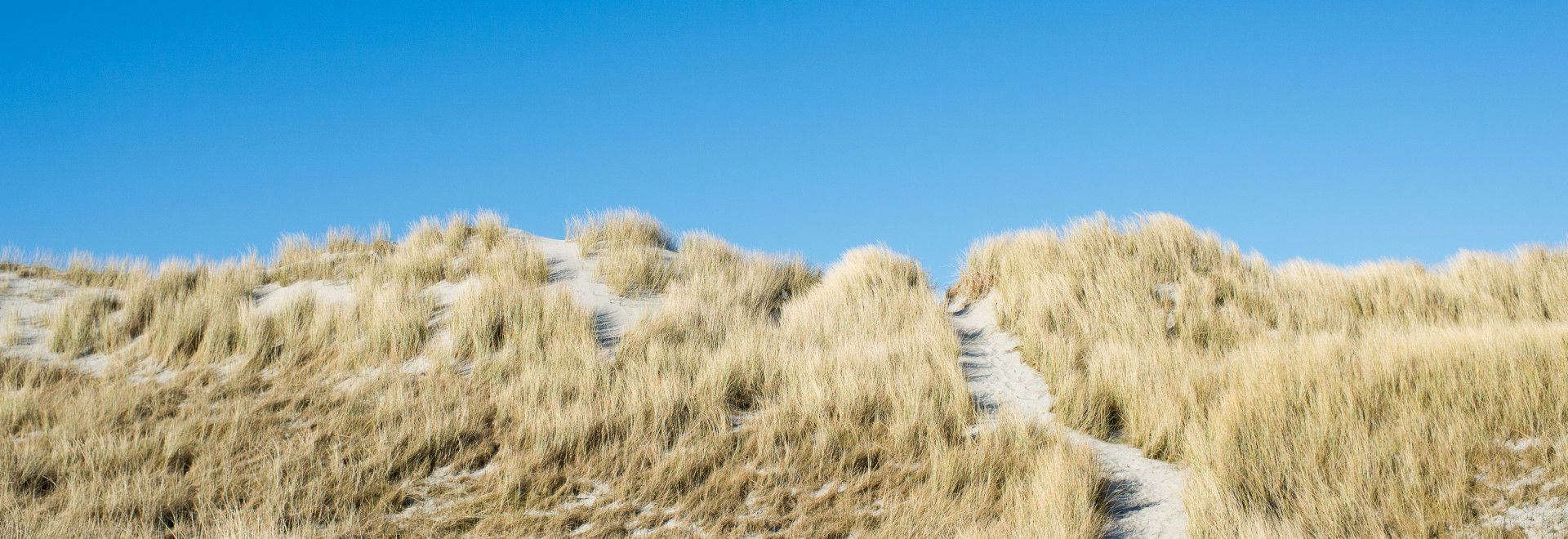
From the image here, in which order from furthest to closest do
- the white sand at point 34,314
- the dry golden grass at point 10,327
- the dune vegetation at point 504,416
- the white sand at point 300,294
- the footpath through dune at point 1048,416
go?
1. the white sand at point 300,294
2. the dry golden grass at point 10,327
3. the white sand at point 34,314
4. the dune vegetation at point 504,416
5. the footpath through dune at point 1048,416

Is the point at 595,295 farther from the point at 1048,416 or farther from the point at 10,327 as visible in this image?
the point at 10,327

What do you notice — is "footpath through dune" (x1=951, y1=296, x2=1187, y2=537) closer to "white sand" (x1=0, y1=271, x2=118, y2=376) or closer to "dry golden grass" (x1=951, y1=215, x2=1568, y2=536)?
"dry golden grass" (x1=951, y1=215, x2=1568, y2=536)

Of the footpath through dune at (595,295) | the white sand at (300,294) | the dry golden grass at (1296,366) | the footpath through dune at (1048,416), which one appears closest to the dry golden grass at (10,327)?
the white sand at (300,294)

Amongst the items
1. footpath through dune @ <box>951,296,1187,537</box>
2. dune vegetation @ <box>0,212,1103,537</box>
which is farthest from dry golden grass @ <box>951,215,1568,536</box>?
dune vegetation @ <box>0,212,1103,537</box>

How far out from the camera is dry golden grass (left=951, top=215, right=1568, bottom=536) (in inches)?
199

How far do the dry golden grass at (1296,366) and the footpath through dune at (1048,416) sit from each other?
0.47 ft

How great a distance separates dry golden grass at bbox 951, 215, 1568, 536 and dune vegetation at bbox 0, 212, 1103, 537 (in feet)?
2.72

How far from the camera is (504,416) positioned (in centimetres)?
666

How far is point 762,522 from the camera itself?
5410mm

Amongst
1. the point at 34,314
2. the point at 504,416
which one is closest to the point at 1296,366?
the point at 504,416

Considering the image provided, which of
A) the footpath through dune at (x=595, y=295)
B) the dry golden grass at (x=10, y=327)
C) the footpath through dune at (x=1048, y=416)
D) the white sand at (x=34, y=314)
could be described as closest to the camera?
the footpath through dune at (x=1048, y=416)

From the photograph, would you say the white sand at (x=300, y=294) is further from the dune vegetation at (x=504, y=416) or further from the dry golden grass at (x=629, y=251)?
the dry golden grass at (x=629, y=251)

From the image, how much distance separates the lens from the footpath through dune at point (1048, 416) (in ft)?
17.2

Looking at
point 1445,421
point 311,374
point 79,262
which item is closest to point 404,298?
point 311,374
